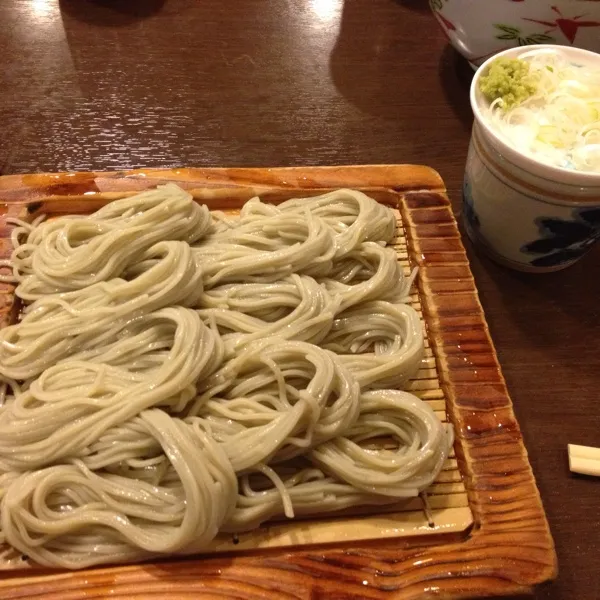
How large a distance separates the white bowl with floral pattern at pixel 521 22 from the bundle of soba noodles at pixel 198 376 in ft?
4.00

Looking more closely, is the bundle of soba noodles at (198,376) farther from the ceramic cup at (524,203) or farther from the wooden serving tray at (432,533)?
the ceramic cup at (524,203)

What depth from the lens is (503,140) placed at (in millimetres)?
2064

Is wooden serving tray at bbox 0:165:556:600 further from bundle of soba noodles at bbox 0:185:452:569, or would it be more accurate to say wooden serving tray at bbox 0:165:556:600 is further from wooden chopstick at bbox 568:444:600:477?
wooden chopstick at bbox 568:444:600:477

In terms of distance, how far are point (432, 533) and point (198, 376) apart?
34.2 inches

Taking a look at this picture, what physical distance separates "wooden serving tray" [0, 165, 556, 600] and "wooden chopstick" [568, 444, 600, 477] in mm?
254

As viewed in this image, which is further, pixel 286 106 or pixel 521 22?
pixel 286 106

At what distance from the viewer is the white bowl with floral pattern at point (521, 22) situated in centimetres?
265

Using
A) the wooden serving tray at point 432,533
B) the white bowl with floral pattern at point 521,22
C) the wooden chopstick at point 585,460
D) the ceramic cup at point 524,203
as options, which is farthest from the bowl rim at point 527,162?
the wooden chopstick at point 585,460

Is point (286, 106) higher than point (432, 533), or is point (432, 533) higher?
point (286, 106)

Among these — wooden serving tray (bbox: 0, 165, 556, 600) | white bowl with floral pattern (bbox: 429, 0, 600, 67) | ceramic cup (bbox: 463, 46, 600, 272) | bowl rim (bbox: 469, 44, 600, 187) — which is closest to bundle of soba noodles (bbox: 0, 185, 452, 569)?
wooden serving tray (bbox: 0, 165, 556, 600)

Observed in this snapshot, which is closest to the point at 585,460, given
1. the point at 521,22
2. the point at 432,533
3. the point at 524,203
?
the point at 432,533

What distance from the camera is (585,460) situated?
199 centimetres

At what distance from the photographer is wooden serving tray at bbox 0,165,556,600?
1.60 meters

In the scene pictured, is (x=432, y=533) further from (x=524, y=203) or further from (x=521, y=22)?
(x=521, y=22)
